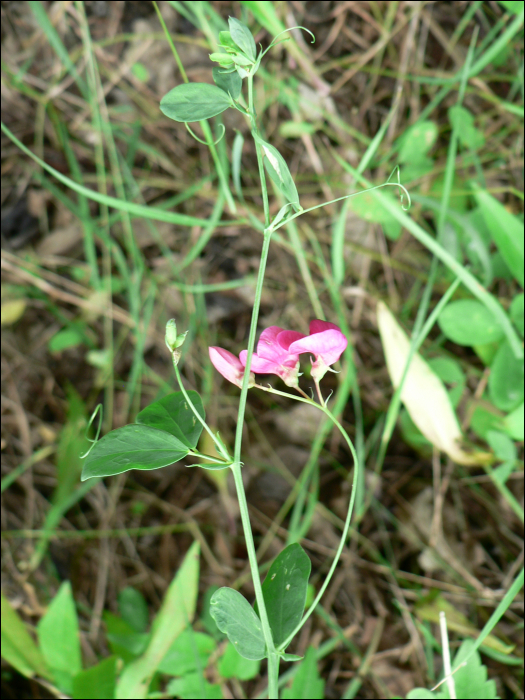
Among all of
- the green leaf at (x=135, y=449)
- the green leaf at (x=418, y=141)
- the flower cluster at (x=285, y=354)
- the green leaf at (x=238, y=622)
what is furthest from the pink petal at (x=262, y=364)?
the green leaf at (x=418, y=141)

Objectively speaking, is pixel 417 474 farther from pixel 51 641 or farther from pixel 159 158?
pixel 159 158

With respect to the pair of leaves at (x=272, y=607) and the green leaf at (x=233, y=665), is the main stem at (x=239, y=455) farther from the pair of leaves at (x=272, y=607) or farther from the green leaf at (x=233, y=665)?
the green leaf at (x=233, y=665)

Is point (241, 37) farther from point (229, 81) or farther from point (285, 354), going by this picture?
point (285, 354)

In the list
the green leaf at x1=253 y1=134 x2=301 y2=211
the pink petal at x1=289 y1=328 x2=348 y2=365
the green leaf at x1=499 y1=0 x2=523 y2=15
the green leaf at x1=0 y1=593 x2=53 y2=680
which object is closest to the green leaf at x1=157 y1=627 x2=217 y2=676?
the green leaf at x1=0 y1=593 x2=53 y2=680

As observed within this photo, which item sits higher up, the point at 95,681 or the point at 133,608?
the point at 95,681

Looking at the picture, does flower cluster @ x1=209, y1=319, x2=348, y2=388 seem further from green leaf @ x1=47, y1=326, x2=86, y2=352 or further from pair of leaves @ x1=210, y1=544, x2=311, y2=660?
green leaf @ x1=47, y1=326, x2=86, y2=352

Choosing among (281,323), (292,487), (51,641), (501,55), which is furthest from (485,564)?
(501,55)

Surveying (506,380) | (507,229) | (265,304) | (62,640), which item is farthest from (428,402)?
(62,640)
